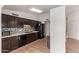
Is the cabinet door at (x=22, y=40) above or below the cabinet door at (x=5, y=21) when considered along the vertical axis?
below

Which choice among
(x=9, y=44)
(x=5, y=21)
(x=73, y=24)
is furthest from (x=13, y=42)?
(x=73, y=24)

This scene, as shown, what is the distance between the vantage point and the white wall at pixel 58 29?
3.45 meters

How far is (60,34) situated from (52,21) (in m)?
0.77

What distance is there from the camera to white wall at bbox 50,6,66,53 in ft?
11.3

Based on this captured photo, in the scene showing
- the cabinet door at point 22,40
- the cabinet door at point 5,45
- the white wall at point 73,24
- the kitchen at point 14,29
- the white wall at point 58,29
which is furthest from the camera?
the white wall at point 73,24

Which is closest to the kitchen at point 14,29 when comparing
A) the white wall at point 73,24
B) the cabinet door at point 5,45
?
the cabinet door at point 5,45

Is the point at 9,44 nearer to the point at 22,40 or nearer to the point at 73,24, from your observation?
the point at 22,40

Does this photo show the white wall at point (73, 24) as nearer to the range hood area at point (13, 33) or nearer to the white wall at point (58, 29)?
the white wall at point (58, 29)

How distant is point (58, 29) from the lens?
364 centimetres

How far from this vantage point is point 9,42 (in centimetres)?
401

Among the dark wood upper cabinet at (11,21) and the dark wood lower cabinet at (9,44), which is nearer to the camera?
the dark wood lower cabinet at (9,44)

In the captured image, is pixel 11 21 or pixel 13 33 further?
pixel 13 33
